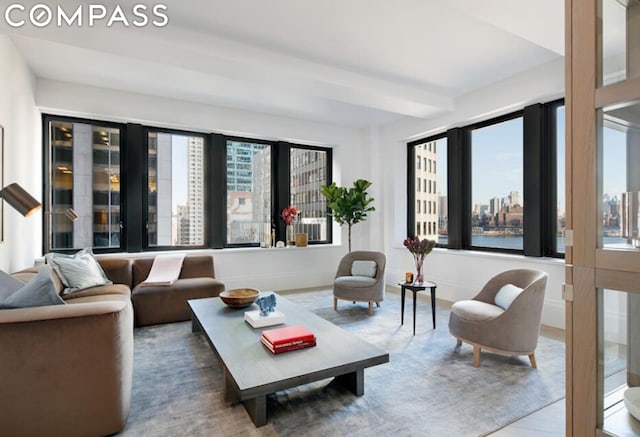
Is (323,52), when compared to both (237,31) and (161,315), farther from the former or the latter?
(161,315)

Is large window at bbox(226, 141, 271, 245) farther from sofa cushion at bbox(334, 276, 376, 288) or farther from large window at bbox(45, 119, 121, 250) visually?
sofa cushion at bbox(334, 276, 376, 288)

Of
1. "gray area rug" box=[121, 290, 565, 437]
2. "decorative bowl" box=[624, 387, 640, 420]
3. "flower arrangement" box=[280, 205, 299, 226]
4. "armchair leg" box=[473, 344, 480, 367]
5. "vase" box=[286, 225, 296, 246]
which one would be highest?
"flower arrangement" box=[280, 205, 299, 226]

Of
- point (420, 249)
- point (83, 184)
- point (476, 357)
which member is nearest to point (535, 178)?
point (420, 249)

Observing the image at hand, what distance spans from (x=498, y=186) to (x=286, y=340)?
377cm

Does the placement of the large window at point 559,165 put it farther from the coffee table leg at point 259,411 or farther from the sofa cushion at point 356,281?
the coffee table leg at point 259,411

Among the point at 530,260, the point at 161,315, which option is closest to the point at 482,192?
the point at 530,260

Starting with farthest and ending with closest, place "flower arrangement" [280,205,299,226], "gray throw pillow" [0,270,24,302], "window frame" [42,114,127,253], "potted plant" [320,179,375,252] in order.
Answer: "flower arrangement" [280,205,299,226] < "potted plant" [320,179,375,252] < "window frame" [42,114,127,253] < "gray throw pillow" [0,270,24,302]

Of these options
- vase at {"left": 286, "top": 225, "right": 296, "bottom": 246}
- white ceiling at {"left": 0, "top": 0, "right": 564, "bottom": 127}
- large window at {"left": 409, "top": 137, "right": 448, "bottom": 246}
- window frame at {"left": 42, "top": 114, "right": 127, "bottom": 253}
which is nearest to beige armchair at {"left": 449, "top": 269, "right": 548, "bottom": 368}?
white ceiling at {"left": 0, "top": 0, "right": 564, "bottom": 127}

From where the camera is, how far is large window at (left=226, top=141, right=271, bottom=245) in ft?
18.3

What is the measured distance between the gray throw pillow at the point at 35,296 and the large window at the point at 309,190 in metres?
4.29

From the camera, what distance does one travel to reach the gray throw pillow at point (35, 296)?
178cm

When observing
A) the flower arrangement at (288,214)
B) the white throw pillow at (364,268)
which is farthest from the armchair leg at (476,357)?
the flower arrangement at (288,214)

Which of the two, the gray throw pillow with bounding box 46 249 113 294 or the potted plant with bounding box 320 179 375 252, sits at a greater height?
the potted plant with bounding box 320 179 375 252

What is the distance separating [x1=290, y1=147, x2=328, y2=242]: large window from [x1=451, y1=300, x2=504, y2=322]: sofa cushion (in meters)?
3.54
